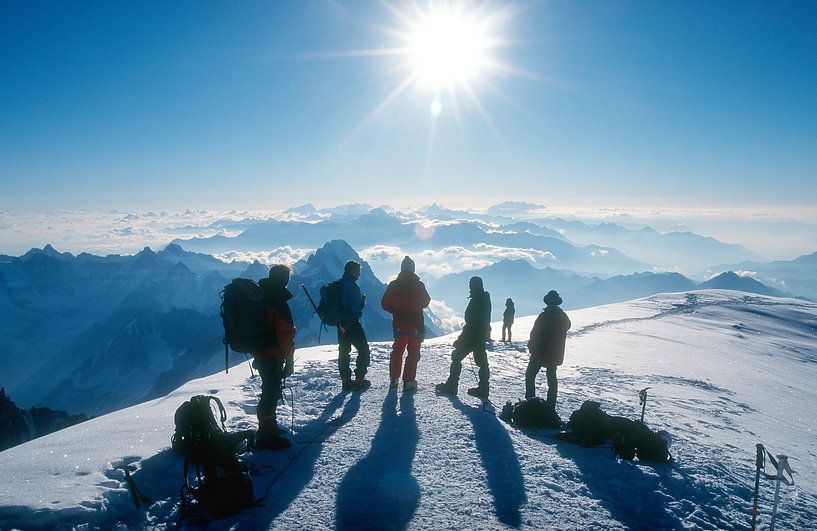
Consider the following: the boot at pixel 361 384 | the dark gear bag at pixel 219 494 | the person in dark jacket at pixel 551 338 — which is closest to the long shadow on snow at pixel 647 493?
the person in dark jacket at pixel 551 338

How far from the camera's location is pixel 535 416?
8273 millimetres

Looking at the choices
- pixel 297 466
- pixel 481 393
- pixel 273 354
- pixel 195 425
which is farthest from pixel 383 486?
pixel 481 393

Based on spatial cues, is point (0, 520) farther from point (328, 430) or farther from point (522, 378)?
point (522, 378)

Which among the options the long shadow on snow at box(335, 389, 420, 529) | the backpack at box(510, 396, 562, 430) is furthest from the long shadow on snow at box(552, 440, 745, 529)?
the long shadow on snow at box(335, 389, 420, 529)

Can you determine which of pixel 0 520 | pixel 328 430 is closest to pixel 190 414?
pixel 0 520

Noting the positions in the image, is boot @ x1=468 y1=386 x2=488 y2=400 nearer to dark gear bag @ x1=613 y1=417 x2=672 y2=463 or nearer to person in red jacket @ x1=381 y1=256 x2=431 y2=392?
person in red jacket @ x1=381 y1=256 x2=431 y2=392

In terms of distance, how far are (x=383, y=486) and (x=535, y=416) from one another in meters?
3.77

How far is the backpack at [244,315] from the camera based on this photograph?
22.8 ft

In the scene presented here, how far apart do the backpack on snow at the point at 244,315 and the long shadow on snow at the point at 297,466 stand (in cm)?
185

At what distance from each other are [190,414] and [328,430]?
2933 mm

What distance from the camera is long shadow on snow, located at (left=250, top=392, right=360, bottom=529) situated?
17.9 feet

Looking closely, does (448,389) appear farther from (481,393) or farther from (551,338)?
(551,338)

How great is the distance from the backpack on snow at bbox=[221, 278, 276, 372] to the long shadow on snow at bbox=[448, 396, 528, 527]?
13.7ft

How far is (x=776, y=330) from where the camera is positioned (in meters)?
38.2
